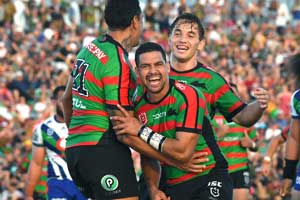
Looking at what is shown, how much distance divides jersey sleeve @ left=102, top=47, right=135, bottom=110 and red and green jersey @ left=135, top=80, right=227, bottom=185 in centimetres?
47

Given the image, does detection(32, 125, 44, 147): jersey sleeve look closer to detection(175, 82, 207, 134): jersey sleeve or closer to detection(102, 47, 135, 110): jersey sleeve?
detection(175, 82, 207, 134): jersey sleeve

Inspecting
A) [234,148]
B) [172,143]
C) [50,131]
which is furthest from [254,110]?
[234,148]

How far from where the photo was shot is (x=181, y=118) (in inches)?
343

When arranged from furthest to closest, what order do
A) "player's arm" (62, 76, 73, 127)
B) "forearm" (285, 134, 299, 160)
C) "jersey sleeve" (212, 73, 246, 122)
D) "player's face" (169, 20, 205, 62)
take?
"forearm" (285, 134, 299, 160) < "player's face" (169, 20, 205, 62) < "jersey sleeve" (212, 73, 246, 122) < "player's arm" (62, 76, 73, 127)

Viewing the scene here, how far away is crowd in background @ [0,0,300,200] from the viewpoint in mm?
21109

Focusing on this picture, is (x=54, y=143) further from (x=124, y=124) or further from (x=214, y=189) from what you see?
(x=124, y=124)

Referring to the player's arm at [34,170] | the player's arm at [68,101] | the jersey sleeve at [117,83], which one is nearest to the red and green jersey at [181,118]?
the jersey sleeve at [117,83]

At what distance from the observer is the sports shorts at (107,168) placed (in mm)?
8578

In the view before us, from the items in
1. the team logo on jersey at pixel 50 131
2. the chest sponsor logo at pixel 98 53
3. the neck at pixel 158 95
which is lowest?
the team logo on jersey at pixel 50 131

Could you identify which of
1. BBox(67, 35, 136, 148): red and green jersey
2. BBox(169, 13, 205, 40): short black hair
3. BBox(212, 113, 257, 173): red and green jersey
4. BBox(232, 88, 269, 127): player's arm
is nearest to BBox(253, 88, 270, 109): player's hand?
BBox(232, 88, 269, 127): player's arm

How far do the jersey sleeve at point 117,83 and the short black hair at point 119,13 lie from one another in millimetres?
360

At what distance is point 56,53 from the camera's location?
26.7m

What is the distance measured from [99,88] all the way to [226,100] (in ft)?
5.82

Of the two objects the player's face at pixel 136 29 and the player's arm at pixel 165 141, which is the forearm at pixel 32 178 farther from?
the player's arm at pixel 165 141
